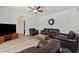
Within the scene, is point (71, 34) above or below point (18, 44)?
above

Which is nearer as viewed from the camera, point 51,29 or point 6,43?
point 6,43

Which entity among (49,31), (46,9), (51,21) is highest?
(46,9)

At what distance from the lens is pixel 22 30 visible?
174 centimetres

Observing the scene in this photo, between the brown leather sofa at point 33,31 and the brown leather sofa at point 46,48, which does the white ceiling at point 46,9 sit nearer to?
the brown leather sofa at point 33,31

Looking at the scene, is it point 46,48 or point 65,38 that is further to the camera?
point 65,38

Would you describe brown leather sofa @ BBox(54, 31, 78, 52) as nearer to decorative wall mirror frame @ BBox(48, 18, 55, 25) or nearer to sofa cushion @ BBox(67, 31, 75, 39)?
sofa cushion @ BBox(67, 31, 75, 39)

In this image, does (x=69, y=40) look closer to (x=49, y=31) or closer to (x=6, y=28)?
(x=49, y=31)

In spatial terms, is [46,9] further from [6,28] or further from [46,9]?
[6,28]

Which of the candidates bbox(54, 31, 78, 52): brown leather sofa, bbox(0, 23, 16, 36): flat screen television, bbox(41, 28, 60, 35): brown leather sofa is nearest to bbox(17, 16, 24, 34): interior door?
bbox(0, 23, 16, 36): flat screen television

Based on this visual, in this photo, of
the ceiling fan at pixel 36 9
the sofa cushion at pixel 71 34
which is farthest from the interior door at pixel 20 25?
the sofa cushion at pixel 71 34

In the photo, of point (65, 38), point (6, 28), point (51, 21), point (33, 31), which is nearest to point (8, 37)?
point (6, 28)
